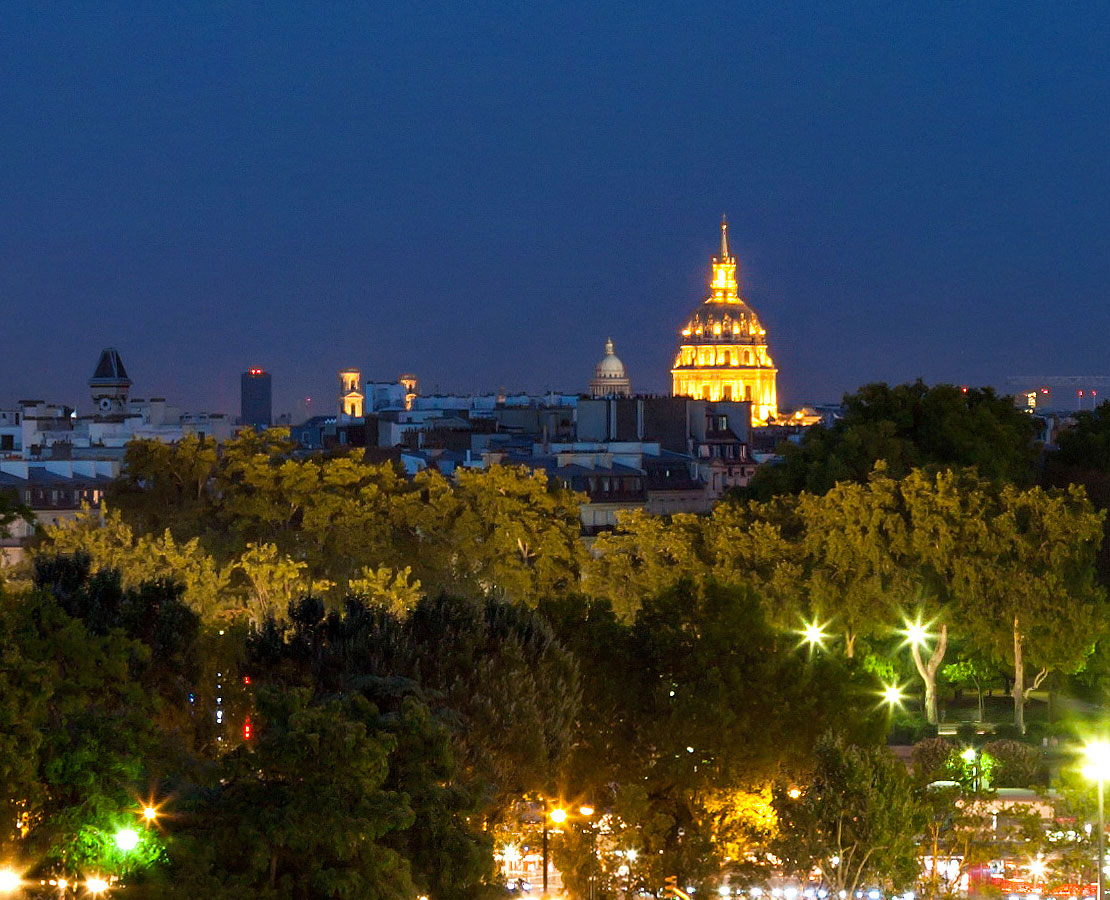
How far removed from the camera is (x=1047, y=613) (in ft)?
187

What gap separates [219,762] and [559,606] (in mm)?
10877

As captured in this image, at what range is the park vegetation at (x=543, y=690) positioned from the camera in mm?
31781

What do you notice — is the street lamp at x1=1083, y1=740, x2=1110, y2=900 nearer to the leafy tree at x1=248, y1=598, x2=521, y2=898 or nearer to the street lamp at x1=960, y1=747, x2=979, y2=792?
the street lamp at x1=960, y1=747, x2=979, y2=792

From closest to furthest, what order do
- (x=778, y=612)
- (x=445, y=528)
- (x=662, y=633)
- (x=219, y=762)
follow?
1. (x=219, y=762)
2. (x=662, y=633)
3. (x=778, y=612)
4. (x=445, y=528)

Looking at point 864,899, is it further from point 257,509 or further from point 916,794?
point 257,509

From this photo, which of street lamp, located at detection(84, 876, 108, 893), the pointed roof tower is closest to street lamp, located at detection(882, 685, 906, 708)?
street lamp, located at detection(84, 876, 108, 893)

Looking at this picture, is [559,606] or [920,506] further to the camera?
[920,506]

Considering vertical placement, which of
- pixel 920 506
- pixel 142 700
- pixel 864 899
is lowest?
pixel 864 899

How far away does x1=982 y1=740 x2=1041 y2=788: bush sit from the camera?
46.0 m

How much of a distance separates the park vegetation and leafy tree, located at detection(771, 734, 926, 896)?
47mm

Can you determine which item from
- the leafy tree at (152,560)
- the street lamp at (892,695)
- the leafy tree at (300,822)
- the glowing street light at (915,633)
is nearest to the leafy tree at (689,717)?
the leafy tree at (300,822)

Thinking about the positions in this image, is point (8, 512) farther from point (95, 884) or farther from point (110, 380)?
point (110, 380)

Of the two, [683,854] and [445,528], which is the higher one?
[445,528]

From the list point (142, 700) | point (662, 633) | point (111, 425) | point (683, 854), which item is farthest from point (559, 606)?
point (111, 425)
